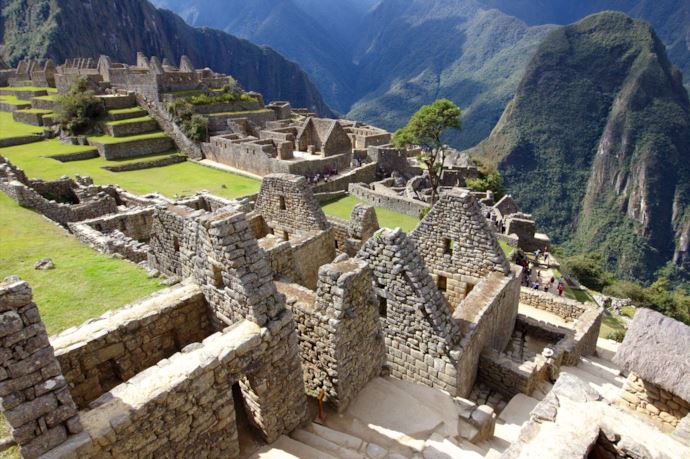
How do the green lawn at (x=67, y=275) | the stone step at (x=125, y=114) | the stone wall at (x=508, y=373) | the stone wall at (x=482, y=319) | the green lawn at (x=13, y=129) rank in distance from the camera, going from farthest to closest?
the stone step at (x=125, y=114)
the green lawn at (x=13, y=129)
the green lawn at (x=67, y=275)
the stone wall at (x=508, y=373)
the stone wall at (x=482, y=319)

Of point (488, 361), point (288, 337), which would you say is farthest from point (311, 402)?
point (488, 361)

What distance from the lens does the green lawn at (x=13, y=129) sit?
3431 centimetres

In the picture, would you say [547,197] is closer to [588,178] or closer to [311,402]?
[588,178]

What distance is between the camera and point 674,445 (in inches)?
150

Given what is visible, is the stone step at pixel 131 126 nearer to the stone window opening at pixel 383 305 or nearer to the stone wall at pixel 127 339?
the stone wall at pixel 127 339

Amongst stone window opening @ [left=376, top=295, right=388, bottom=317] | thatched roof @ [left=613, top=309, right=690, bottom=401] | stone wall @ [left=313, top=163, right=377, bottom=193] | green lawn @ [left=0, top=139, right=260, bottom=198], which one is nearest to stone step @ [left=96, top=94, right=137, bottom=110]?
green lawn @ [left=0, top=139, right=260, bottom=198]

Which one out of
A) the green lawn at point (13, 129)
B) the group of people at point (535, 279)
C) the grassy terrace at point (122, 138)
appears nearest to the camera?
the group of people at point (535, 279)

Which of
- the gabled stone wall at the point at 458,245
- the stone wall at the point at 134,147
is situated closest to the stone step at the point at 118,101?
the stone wall at the point at 134,147

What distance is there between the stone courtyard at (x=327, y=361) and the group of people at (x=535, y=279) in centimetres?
750

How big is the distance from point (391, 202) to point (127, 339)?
23.0 m

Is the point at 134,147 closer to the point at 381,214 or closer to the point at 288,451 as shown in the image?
the point at 381,214

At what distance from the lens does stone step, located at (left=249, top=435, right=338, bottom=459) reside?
463 centimetres

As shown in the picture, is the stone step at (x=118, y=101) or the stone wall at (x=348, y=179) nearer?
the stone wall at (x=348, y=179)

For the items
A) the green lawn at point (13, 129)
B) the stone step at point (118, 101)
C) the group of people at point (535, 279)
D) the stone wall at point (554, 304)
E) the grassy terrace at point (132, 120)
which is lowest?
the group of people at point (535, 279)
